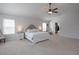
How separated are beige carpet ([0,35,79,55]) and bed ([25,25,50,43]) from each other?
79 millimetres

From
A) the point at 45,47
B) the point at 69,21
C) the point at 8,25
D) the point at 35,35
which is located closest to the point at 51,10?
the point at 69,21

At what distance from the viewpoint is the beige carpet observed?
173 cm

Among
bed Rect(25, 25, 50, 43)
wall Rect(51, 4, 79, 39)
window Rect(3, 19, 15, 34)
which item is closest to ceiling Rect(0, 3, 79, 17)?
wall Rect(51, 4, 79, 39)

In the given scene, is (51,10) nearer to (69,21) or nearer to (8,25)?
(69,21)

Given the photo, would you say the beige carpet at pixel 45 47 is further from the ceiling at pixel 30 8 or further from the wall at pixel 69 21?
the ceiling at pixel 30 8

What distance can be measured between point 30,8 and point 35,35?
54 cm

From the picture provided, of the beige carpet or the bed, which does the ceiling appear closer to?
the bed

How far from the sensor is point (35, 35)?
1774 millimetres

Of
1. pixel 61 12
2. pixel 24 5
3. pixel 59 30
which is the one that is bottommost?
pixel 59 30

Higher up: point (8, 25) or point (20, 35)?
point (8, 25)

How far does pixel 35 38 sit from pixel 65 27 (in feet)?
2.05

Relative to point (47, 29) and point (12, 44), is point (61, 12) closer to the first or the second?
point (47, 29)

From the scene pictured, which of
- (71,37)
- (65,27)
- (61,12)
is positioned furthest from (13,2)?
(71,37)

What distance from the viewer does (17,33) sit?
175cm
